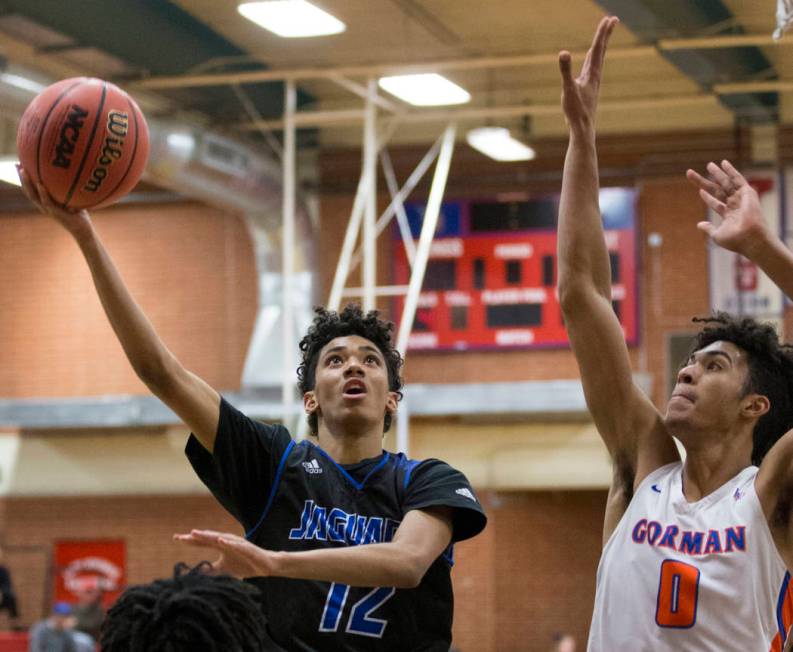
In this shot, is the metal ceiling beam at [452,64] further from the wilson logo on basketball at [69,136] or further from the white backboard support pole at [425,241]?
the wilson logo on basketball at [69,136]

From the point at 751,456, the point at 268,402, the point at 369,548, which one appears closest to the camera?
the point at 369,548

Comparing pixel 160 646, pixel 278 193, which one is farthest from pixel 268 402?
pixel 160 646

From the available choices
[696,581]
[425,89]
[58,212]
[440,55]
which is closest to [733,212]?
[696,581]

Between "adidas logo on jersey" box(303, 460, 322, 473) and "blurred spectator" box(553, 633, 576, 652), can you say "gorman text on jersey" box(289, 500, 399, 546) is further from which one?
"blurred spectator" box(553, 633, 576, 652)

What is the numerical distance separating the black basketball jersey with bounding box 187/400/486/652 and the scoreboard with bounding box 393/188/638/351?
1251 centimetres

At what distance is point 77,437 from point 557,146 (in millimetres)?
6811

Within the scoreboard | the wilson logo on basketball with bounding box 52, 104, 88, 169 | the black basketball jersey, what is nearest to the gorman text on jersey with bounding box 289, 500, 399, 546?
the black basketball jersey

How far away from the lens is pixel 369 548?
3.63 meters

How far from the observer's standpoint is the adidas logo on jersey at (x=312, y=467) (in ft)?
13.9

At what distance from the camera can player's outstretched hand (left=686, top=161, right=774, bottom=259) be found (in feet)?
12.9

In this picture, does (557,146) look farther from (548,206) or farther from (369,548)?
(369,548)

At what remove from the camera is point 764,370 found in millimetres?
4258

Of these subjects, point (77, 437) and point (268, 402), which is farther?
point (77, 437)

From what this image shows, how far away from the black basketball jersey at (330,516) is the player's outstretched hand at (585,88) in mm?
1094
